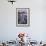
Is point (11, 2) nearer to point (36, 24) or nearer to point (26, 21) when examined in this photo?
point (26, 21)

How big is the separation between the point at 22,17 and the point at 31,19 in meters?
0.38

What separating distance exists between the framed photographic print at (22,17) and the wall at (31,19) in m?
0.12

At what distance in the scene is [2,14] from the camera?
18.5 ft

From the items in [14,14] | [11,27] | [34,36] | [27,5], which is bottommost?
[34,36]

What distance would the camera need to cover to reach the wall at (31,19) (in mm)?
5578

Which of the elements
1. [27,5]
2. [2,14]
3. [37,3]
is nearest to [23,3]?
[27,5]

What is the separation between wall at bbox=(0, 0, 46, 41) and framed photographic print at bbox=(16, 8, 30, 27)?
0.40ft

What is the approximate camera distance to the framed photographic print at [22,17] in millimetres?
5602

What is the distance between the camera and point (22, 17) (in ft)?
18.5

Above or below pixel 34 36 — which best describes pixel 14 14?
above

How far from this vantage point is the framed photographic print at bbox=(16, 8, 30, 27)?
5.60 meters

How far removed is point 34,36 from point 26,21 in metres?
0.69

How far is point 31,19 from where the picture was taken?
5.59m

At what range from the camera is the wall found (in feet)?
18.3
